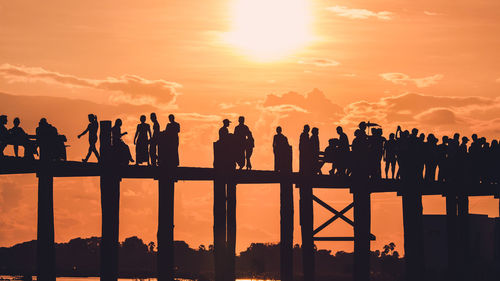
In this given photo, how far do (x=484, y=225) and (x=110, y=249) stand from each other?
73.4 ft

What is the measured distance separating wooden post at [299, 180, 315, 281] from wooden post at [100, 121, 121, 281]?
6676 mm

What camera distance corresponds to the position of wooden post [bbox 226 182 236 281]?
23.9 metres

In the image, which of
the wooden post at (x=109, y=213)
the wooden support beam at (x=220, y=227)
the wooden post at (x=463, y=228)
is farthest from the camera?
the wooden post at (x=463, y=228)

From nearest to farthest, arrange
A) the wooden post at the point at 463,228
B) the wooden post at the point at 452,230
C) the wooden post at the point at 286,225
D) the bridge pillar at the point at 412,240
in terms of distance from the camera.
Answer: the wooden post at the point at 286,225 → the bridge pillar at the point at 412,240 → the wooden post at the point at 452,230 → the wooden post at the point at 463,228

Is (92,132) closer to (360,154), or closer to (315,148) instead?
(315,148)

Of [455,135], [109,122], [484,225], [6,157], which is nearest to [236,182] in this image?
[109,122]

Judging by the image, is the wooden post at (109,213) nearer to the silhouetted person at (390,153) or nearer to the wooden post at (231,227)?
the wooden post at (231,227)

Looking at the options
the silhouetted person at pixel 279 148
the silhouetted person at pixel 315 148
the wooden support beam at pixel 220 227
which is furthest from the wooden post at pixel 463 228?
the wooden support beam at pixel 220 227

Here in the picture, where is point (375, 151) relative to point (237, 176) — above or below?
above

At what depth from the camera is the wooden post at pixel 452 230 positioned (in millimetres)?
30125

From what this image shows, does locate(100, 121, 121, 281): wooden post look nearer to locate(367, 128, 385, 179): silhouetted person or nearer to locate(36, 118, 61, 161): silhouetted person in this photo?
locate(36, 118, 61, 161): silhouetted person

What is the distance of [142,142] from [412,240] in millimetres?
8392

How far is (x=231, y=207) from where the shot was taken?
79.7 ft

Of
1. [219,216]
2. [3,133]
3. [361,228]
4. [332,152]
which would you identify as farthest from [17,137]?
[361,228]
